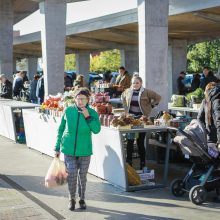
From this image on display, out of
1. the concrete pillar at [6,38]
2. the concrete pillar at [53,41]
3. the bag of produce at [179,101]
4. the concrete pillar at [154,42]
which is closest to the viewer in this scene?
the concrete pillar at [154,42]

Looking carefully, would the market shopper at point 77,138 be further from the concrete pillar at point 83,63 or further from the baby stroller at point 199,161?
the concrete pillar at point 83,63

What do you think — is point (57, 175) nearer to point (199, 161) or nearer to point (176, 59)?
point (199, 161)

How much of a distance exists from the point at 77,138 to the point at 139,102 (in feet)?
8.65

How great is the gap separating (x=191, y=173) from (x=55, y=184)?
6.57ft

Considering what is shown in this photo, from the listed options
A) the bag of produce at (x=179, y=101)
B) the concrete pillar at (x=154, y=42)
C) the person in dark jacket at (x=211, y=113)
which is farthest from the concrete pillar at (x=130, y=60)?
the person in dark jacket at (x=211, y=113)

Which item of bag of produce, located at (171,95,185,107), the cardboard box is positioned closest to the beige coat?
the cardboard box

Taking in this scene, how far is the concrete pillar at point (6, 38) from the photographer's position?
23.8 meters

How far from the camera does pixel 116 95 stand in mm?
18312

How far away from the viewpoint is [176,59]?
30.5m

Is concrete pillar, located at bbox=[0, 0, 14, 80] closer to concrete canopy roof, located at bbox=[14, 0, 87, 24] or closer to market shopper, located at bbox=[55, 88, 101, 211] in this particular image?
concrete canopy roof, located at bbox=[14, 0, 87, 24]

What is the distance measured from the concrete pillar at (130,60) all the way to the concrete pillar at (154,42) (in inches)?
947

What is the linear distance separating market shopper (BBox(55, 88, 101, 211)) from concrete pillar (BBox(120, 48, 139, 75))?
1137 inches

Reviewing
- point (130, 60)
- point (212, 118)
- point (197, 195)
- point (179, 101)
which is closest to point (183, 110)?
point (179, 101)

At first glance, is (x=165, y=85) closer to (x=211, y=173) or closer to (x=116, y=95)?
(x=211, y=173)
